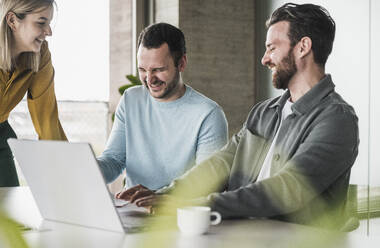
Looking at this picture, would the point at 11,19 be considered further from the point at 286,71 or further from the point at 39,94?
the point at 286,71

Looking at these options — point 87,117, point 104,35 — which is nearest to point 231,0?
point 104,35

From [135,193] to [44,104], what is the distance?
159 centimetres

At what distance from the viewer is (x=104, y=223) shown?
117 cm

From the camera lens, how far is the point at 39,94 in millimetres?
2906

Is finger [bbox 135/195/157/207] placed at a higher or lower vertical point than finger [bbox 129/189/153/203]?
higher

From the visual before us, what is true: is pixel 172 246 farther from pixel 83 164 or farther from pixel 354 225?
pixel 354 225

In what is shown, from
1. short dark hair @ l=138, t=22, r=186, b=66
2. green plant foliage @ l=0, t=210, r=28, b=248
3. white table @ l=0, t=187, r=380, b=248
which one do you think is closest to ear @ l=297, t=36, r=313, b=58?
short dark hair @ l=138, t=22, r=186, b=66

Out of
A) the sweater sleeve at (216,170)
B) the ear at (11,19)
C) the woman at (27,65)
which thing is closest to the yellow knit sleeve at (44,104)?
the woman at (27,65)

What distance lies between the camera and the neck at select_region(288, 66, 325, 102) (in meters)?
1.91

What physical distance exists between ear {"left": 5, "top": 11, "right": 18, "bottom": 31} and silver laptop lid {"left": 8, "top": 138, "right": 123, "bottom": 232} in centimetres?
169

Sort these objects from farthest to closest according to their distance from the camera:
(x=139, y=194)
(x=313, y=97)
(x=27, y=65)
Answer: (x=27, y=65) → (x=313, y=97) → (x=139, y=194)

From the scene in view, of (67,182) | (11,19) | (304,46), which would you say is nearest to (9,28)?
(11,19)

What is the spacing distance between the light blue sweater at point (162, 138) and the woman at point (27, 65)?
648mm

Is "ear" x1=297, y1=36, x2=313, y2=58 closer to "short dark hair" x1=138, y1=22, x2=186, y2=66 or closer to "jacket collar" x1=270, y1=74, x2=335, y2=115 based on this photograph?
"jacket collar" x1=270, y1=74, x2=335, y2=115
